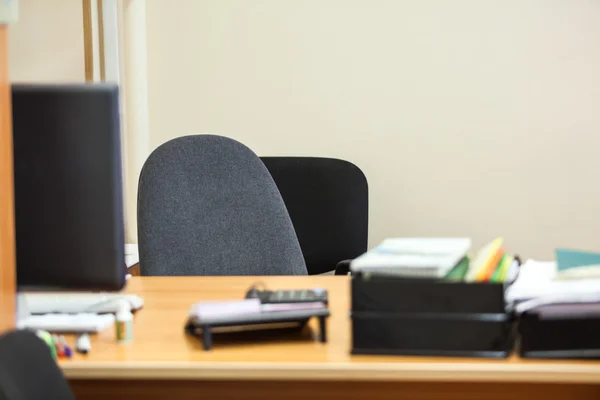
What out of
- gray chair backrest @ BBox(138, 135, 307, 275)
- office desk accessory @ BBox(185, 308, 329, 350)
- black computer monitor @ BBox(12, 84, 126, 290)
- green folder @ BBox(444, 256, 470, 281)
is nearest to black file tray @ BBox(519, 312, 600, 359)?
green folder @ BBox(444, 256, 470, 281)

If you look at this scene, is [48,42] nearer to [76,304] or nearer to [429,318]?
[76,304]

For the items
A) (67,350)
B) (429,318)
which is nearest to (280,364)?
(429,318)

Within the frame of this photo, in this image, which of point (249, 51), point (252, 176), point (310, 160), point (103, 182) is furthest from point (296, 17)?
point (103, 182)

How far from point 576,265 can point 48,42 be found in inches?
94.1

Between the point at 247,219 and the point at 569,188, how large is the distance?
154 centimetres

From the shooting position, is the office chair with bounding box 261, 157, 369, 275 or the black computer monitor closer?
the black computer monitor

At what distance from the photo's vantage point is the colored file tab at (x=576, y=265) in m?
1.14

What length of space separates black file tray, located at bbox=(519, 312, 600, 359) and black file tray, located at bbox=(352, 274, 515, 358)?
0.03 meters

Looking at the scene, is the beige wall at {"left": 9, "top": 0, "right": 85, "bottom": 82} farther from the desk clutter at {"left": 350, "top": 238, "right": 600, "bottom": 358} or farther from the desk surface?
the desk clutter at {"left": 350, "top": 238, "right": 600, "bottom": 358}

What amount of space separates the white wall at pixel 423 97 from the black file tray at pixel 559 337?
6.44 feet

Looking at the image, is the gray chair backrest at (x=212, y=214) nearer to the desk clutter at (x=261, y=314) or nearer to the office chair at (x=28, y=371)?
the desk clutter at (x=261, y=314)

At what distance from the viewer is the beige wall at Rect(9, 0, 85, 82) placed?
2.85 m

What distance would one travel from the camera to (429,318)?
106cm

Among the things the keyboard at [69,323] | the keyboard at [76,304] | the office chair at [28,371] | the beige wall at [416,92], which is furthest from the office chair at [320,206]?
the office chair at [28,371]
